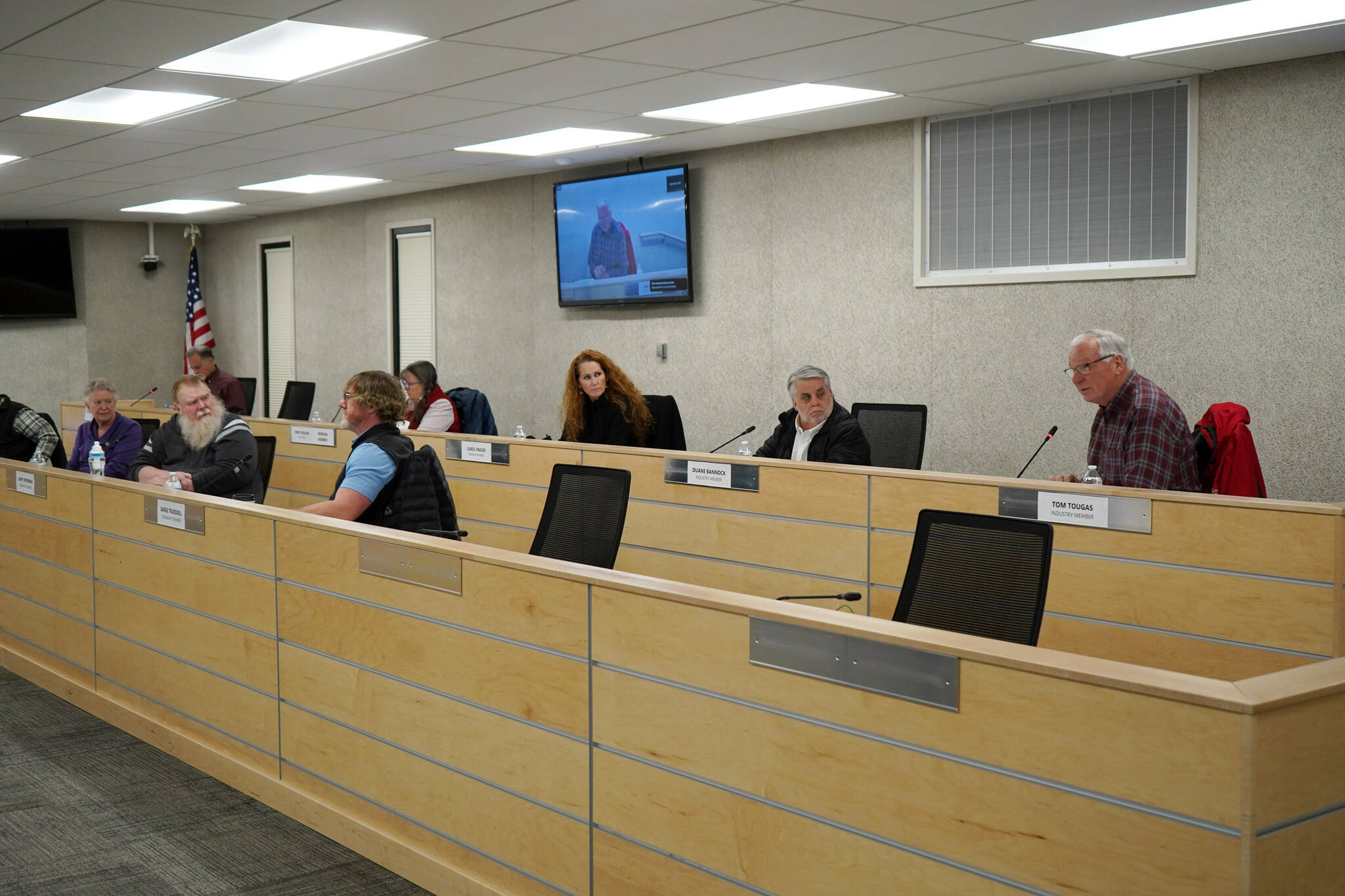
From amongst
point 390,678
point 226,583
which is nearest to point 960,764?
point 390,678

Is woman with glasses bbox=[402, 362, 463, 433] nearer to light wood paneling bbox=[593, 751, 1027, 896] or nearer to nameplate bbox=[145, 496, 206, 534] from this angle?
nameplate bbox=[145, 496, 206, 534]

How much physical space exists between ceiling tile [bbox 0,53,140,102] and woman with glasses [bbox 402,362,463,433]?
2.22 metres

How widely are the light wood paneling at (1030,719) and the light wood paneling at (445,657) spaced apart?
328mm

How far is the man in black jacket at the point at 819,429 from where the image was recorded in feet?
16.0

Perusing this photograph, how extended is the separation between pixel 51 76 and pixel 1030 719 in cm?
524

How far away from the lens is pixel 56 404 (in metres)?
12.3

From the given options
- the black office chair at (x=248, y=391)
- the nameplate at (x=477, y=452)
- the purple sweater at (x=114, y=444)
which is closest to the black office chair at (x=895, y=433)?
the nameplate at (x=477, y=452)

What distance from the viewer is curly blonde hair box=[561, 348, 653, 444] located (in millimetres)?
6000

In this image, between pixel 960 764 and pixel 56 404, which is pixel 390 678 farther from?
pixel 56 404

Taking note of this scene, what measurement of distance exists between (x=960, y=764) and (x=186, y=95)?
5.42 meters

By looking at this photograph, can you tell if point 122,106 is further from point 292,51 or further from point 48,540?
point 48,540

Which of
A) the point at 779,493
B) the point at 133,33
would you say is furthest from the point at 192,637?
the point at 133,33

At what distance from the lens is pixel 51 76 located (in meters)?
5.22

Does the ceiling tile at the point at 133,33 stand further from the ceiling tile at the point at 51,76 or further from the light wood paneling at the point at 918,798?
the light wood paneling at the point at 918,798
